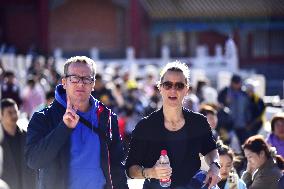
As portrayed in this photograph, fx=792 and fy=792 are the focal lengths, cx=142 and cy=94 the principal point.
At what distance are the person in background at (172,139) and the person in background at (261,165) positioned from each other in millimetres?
1722

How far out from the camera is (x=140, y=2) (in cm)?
3372

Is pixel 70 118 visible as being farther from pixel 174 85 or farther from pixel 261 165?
pixel 261 165

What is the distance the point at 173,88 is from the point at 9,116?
2559 millimetres

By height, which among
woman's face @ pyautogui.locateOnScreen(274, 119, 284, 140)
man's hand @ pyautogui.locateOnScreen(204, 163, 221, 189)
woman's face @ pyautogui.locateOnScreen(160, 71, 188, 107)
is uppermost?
woman's face @ pyautogui.locateOnScreen(160, 71, 188, 107)

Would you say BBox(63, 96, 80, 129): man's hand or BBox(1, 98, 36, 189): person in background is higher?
BBox(63, 96, 80, 129): man's hand

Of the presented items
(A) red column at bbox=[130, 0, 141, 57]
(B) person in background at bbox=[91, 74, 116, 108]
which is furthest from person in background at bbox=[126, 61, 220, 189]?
(A) red column at bbox=[130, 0, 141, 57]

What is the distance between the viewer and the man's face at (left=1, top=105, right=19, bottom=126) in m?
7.18

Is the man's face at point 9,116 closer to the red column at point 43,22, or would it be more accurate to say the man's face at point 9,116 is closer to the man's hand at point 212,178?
the man's hand at point 212,178

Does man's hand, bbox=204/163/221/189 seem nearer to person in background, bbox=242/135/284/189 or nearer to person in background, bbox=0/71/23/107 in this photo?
person in background, bbox=242/135/284/189

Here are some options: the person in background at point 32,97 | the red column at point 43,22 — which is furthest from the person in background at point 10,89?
the red column at point 43,22

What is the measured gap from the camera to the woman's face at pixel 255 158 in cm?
695

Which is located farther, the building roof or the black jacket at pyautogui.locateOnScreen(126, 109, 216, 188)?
the building roof

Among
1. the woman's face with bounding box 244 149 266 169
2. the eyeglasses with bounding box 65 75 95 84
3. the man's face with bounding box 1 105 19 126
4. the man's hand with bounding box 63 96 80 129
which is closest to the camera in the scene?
the man's hand with bounding box 63 96 80 129

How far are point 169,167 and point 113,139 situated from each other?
0.39 metres
